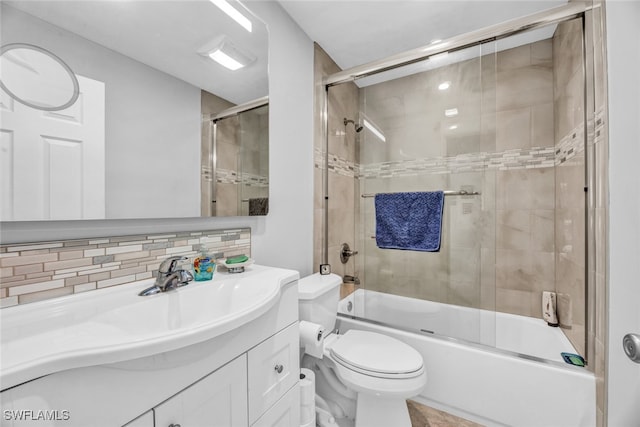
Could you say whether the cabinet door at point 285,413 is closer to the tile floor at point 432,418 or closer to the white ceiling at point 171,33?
the tile floor at point 432,418

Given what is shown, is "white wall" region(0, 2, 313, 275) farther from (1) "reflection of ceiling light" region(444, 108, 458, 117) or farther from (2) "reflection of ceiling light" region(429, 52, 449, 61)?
(1) "reflection of ceiling light" region(444, 108, 458, 117)

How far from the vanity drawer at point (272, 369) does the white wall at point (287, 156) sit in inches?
20.2

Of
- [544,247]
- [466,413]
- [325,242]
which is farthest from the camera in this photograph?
[325,242]

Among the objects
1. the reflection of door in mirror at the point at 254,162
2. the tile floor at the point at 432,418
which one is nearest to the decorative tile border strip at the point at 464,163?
the reflection of door in mirror at the point at 254,162

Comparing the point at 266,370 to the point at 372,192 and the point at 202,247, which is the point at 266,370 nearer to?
the point at 202,247

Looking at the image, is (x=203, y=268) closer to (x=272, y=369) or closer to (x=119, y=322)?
(x=119, y=322)

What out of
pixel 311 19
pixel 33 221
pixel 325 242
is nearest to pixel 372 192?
pixel 325 242

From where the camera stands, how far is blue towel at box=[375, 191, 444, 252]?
1634 millimetres

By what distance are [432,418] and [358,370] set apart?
608 mm

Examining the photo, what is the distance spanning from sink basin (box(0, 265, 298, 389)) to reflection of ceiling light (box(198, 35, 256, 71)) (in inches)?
37.6

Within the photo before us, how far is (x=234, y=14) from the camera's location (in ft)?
3.91

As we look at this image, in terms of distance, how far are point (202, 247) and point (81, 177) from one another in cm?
46

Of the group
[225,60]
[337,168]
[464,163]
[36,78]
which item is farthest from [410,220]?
[36,78]

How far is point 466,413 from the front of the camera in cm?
135
